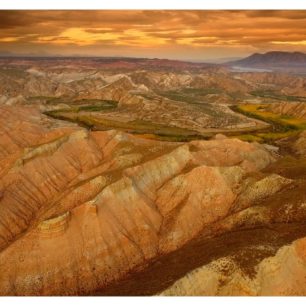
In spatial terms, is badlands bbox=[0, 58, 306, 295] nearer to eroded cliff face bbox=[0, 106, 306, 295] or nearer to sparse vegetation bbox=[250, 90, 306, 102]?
eroded cliff face bbox=[0, 106, 306, 295]

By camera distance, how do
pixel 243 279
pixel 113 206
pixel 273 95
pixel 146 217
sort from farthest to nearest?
1. pixel 273 95
2. pixel 146 217
3. pixel 113 206
4. pixel 243 279

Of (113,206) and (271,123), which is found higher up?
(113,206)

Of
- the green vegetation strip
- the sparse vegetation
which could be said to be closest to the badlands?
the green vegetation strip

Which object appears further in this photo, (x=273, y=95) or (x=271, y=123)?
(x=273, y=95)

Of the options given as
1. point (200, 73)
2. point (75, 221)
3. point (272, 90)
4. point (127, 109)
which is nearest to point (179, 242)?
point (75, 221)

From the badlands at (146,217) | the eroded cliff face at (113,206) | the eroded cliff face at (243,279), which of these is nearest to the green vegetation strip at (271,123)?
the badlands at (146,217)

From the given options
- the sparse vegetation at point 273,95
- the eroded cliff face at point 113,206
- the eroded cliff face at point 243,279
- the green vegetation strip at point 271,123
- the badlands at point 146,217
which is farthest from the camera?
the sparse vegetation at point 273,95

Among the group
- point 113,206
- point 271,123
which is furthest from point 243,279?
point 271,123

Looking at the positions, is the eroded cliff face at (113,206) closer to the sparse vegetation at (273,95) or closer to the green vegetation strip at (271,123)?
the green vegetation strip at (271,123)

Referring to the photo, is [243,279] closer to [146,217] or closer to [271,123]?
[146,217]
